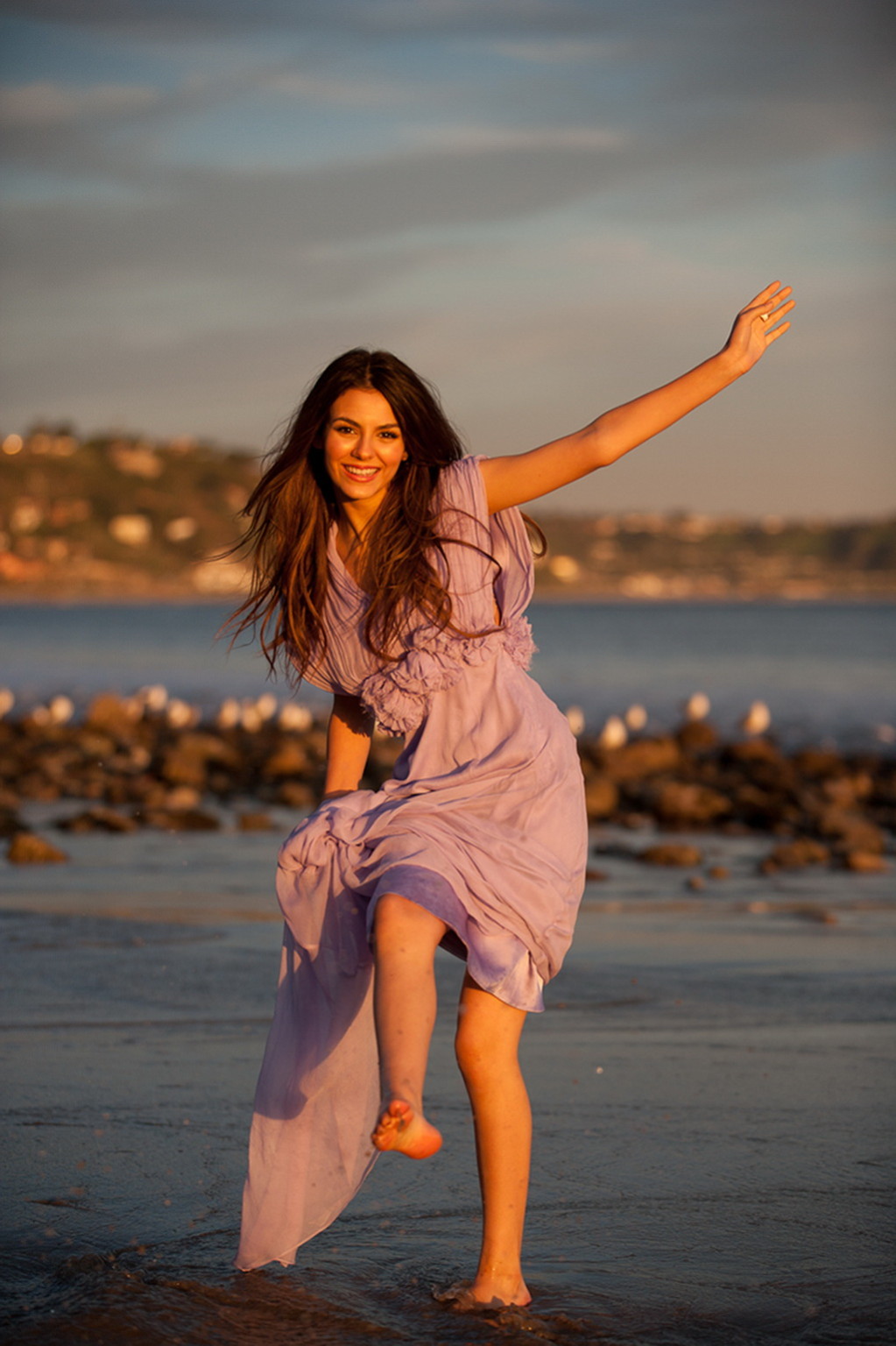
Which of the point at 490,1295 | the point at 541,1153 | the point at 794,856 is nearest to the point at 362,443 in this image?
the point at 490,1295

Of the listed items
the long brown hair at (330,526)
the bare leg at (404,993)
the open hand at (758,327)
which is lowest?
the bare leg at (404,993)

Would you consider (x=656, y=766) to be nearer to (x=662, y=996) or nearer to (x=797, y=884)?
(x=797, y=884)

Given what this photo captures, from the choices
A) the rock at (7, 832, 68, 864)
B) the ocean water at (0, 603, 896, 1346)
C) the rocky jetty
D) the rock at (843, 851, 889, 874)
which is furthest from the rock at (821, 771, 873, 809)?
the rock at (7, 832, 68, 864)

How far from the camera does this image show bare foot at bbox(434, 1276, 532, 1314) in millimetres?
3334

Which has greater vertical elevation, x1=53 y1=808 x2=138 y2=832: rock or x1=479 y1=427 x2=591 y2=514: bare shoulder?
x1=479 y1=427 x2=591 y2=514: bare shoulder

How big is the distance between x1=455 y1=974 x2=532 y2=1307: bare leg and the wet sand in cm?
10

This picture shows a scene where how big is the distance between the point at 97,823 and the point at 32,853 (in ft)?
6.23

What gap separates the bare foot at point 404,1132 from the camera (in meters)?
2.84

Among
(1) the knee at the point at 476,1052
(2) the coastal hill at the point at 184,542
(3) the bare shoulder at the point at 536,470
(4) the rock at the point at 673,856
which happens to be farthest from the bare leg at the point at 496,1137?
(2) the coastal hill at the point at 184,542

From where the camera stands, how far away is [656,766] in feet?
55.1

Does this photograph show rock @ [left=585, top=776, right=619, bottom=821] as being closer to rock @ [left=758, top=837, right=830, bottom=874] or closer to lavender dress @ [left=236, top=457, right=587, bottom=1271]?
rock @ [left=758, top=837, right=830, bottom=874]

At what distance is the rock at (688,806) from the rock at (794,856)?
1.87 metres

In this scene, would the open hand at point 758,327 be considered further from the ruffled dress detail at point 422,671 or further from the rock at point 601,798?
the rock at point 601,798

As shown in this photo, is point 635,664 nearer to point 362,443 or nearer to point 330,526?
point 330,526
